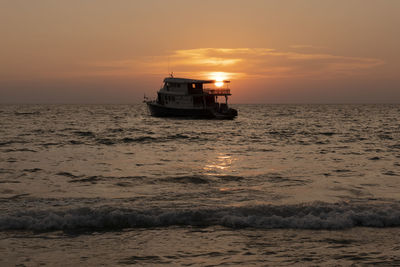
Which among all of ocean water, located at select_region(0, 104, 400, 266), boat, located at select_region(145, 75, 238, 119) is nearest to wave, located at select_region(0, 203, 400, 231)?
ocean water, located at select_region(0, 104, 400, 266)

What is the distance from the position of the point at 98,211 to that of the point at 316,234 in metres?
4.74

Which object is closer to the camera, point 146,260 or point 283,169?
point 146,260

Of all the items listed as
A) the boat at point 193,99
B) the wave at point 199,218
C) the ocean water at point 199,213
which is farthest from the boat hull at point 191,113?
the wave at point 199,218

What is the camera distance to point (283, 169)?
16750 millimetres

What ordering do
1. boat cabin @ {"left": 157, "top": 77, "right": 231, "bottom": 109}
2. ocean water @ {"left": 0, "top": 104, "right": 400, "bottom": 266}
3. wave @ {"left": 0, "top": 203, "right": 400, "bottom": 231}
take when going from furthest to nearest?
boat cabin @ {"left": 157, "top": 77, "right": 231, "bottom": 109} < wave @ {"left": 0, "top": 203, "right": 400, "bottom": 231} < ocean water @ {"left": 0, "top": 104, "right": 400, "bottom": 266}

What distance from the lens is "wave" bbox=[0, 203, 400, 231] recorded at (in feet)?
28.2

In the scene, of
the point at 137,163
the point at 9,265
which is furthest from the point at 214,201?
the point at 137,163

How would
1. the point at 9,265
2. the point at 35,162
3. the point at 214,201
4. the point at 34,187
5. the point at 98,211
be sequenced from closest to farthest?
the point at 9,265 → the point at 98,211 → the point at 214,201 → the point at 34,187 → the point at 35,162

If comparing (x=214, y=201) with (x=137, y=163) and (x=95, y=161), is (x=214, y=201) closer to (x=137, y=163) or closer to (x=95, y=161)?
(x=137, y=163)

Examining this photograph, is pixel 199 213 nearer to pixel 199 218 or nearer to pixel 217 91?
pixel 199 218

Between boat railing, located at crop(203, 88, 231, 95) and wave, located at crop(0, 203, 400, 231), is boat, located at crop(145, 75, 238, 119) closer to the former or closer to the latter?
boat railing, located at crop(203, 88, 231, 95)

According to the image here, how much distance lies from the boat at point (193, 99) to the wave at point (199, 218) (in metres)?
50.9

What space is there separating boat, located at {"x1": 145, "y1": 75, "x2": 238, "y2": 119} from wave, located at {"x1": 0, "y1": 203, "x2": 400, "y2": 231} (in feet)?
167

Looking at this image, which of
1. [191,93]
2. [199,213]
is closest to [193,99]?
→ [191,93]
